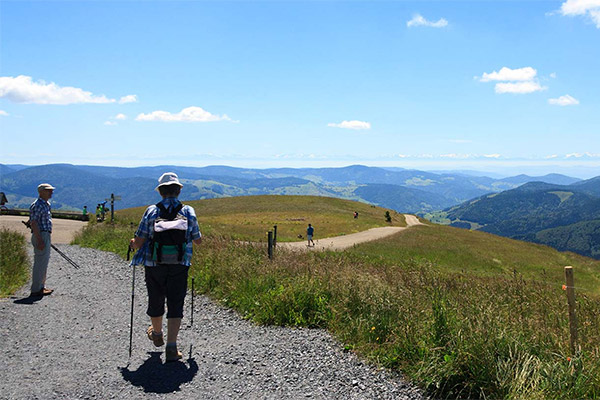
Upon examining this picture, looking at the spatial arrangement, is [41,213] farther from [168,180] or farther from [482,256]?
[482,256]

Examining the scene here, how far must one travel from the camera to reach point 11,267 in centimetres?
1280

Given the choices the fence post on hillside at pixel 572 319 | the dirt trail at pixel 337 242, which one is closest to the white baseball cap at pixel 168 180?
the fence post on hillside at pixel 572 319

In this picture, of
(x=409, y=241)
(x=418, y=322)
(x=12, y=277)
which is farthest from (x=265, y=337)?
(x=409, y=241)

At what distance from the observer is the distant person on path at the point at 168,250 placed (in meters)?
6.18

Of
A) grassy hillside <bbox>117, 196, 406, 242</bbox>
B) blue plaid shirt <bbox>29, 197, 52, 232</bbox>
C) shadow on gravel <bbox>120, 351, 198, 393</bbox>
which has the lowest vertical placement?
grassy hillside <bbox>117, 196, 406, 242</bbox>

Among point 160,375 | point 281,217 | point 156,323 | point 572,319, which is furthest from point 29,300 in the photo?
point 281,217

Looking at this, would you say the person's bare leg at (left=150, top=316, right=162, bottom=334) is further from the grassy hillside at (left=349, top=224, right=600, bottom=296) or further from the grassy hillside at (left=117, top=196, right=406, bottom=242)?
the grassy hillside at (left=117, top=196, right=406, bottom=242)

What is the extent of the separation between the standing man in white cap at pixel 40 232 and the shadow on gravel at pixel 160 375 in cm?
569

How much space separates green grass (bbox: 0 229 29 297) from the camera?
11.3 m

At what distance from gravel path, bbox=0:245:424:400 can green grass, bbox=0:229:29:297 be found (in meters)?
1.81

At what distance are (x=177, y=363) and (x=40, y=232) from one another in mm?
6234

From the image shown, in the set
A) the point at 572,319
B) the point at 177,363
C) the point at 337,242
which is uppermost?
the point at 572,319

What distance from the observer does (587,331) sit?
5973 mm

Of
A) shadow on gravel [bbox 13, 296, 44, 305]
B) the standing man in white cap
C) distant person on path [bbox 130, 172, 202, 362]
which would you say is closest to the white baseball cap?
distant person on path [bbox 130, 172, 202, 362]
